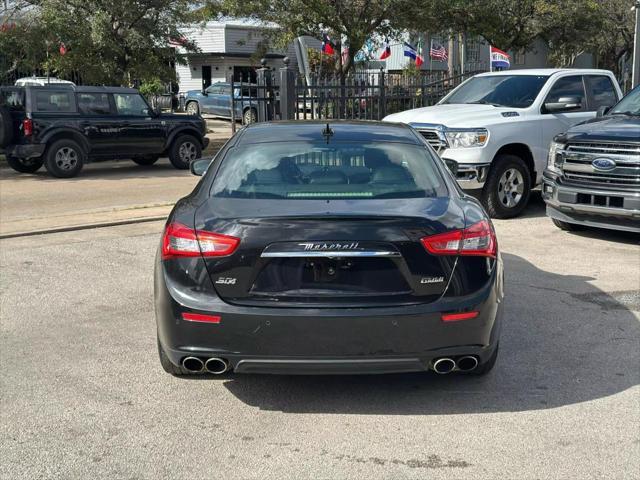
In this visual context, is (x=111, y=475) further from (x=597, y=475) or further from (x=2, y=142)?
(x=2, y=142)

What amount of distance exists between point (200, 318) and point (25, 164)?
13.1 m

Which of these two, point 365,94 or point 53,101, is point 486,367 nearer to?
point 365,94

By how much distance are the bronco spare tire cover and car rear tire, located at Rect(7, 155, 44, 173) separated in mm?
1042

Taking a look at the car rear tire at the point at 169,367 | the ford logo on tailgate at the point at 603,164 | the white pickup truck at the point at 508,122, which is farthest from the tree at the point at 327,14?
the car rear tire at the point at 169,367

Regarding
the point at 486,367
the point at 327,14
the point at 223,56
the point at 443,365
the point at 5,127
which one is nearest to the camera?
the point at 443,365

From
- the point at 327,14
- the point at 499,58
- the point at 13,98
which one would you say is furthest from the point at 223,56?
the point at 13,98

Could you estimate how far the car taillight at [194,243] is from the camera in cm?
407

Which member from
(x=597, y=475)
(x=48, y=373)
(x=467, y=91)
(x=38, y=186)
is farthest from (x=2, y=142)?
(x=597, y=475)

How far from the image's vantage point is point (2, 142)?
47.6ft

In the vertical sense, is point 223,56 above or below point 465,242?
above

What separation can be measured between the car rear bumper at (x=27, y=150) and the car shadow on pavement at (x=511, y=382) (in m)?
11.2

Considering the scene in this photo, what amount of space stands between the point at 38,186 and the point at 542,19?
21036mm

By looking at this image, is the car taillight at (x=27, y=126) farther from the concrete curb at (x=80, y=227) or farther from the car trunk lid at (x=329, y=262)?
the car trunk lid at (x=329, y=262)

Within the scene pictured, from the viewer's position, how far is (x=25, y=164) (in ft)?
52.2
